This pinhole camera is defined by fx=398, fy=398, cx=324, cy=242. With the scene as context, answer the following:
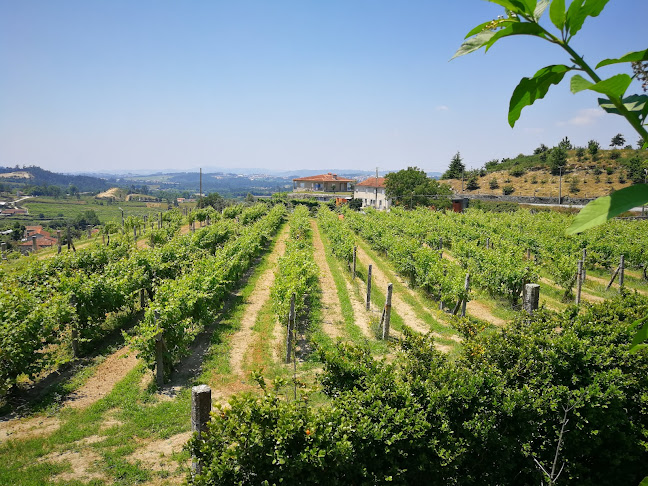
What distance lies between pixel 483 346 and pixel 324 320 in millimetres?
7943

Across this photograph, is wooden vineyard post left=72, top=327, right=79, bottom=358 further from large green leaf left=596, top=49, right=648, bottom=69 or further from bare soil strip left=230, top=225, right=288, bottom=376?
large green leaf left=596, top=49, right=648, bottom=69

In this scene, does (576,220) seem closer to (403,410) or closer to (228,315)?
(403,410)

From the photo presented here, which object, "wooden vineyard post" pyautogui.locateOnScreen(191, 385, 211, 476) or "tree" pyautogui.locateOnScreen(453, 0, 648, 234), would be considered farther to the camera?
"wooden vineyard post" pyautogui.locateOnScreen(191, 385, 211, 476)

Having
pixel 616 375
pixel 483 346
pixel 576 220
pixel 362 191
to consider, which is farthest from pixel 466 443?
pixel 362 191

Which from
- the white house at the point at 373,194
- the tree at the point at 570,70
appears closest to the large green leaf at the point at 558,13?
the tree at the point at 570,70

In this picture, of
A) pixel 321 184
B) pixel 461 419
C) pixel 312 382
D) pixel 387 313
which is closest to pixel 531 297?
pixel 461 419

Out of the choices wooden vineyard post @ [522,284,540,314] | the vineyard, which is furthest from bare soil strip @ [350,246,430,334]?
wooden vineyard post @ [522,284,540,314]

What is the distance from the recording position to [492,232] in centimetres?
2373

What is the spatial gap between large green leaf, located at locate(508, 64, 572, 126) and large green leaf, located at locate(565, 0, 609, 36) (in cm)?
8

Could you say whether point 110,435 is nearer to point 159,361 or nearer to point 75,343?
point 159,361

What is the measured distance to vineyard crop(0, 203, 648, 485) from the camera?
165 inches

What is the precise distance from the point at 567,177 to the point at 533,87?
6992 centimetres

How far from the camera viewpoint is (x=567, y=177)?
59.9 metres

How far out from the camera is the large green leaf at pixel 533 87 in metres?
0.86
